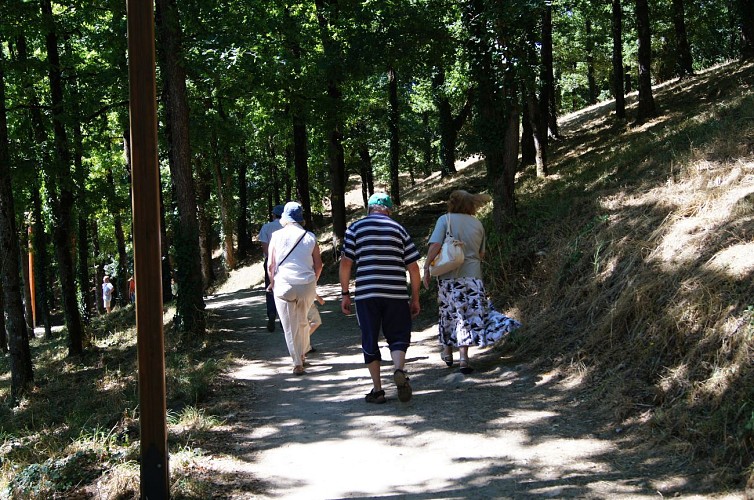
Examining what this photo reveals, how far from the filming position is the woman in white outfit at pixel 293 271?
877 centimetres

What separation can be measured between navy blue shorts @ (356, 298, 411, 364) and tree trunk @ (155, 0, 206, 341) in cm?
586

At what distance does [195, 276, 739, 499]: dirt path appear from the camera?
493 cm

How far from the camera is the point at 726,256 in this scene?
677cm

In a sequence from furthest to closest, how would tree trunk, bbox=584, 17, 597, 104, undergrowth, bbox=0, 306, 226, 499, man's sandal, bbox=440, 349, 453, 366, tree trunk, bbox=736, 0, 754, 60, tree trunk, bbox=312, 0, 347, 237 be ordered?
tree trunk, bbox=584, 17, 597, 104 → tree trunk, bbox=736, 0, 754, 60 → tree trunk, bbox=312, 0, 347, 237 → man's sandal, bbox=440, 349, 453, 366 → undergrowth, bbox=0, 306, 226, 499

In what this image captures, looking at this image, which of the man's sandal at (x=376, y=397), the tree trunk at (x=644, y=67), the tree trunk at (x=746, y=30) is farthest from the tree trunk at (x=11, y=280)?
the tree trunk at (x=746, y=30)

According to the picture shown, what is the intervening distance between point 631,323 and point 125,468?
4995 millimetres

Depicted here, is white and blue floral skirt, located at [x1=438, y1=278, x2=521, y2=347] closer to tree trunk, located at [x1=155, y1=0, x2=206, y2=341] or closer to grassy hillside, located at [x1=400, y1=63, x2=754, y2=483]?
grassy hillside, located at [x1=400, y1=63, x2=754, y2=483]

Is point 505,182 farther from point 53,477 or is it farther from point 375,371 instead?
point 53,477

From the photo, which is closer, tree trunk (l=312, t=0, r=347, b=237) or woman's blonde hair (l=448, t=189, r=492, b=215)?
woman's blonde hair (l=448, t=189, r=492, b=215)

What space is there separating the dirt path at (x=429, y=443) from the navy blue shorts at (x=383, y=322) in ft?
2.03

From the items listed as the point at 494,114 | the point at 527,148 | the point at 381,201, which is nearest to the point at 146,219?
the point at 381,201

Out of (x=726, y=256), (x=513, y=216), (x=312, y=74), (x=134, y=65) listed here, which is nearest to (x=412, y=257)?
(x=726, y=256)

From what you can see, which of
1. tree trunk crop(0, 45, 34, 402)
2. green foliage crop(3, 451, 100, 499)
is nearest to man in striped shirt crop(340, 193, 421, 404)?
green foliage crop(3, 451, 100, 499)

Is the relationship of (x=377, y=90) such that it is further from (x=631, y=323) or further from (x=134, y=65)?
(x=134, y=65)
